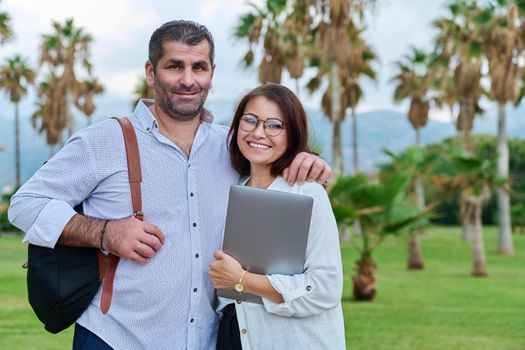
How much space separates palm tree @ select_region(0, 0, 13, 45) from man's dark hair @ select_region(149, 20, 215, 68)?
87.6 feet

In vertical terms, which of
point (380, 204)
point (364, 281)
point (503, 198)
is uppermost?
point (380, 204)

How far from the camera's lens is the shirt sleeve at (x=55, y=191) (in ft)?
10.1

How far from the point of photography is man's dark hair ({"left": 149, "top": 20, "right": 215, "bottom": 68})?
130 inches

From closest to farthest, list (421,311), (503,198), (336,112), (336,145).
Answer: (421,311) → (336,112) → (503,198) → (336,145)

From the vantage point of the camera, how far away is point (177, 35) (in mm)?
3299

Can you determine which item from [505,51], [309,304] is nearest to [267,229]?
[309,304]

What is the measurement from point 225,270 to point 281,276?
19cm

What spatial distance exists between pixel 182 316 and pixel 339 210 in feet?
38.8

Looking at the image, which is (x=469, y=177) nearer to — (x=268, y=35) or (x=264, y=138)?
(x=268, y=35)

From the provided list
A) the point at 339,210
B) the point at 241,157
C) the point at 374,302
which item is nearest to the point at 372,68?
the point at 374,302

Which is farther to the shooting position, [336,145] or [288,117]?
[336,145]

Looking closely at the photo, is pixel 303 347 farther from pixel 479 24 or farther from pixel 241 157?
pixel 479 24

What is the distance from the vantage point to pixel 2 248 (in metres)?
33.9

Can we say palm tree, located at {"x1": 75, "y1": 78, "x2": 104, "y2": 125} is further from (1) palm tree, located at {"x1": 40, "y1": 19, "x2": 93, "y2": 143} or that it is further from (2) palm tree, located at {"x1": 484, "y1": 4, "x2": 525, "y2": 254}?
(2) palm tree, located at {"x1": 484, "y1": 4, "x2": 525, "y2": 254}
